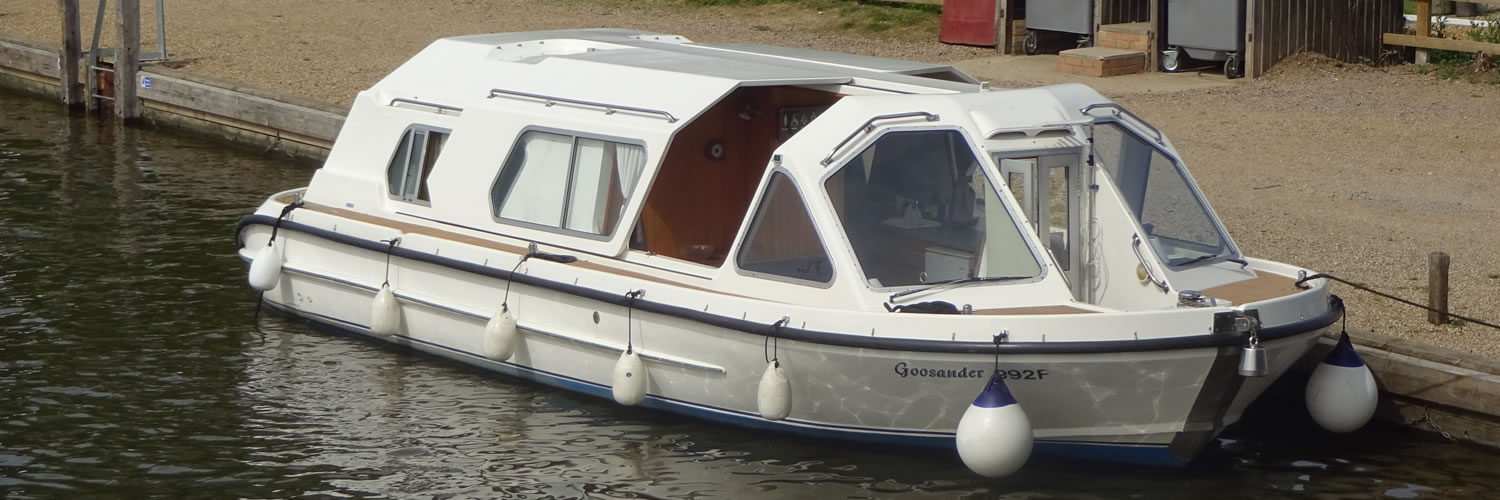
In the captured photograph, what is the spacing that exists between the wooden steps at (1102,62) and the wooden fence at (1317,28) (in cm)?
130

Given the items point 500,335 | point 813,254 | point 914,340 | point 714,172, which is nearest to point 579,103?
point 714,172

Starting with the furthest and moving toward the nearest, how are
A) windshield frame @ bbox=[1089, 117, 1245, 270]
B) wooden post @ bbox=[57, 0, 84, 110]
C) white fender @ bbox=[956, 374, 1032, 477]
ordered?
wooden post @ bbox=[57, 0, 84, 110], windshield frame @ bbox=[1089, 117, 1245, 270], white fender @ bbox=[956, 374, 1032, 477]

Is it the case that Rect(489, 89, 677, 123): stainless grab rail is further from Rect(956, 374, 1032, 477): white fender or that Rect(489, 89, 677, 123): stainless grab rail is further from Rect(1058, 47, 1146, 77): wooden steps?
Rect(1058, 47, 1146, 77): wooden steps

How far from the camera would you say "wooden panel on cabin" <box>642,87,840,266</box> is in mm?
10422

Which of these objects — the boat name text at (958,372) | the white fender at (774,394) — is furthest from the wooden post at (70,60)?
the boat name text at (958,372)

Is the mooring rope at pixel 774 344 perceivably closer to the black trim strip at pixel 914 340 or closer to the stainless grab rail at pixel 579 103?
the black trim strip at pixel 914 340

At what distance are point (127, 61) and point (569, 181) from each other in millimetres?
11301

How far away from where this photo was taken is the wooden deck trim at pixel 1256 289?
9234 millimetres

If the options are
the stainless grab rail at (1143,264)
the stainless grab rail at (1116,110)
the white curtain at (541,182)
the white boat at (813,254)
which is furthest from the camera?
the white curtain at (541,182)

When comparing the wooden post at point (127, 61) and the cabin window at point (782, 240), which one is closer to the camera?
the cabin window at point (782, 240)

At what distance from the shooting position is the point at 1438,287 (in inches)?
401

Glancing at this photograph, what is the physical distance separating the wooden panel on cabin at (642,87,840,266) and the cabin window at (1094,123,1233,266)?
166cm

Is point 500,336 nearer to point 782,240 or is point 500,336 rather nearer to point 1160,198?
point 782,240

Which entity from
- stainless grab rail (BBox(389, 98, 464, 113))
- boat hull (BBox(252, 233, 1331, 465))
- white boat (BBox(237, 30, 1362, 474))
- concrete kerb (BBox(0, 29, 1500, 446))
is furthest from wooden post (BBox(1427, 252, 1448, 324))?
stainless grab rail (BBox(389, 98, 464, 113))
